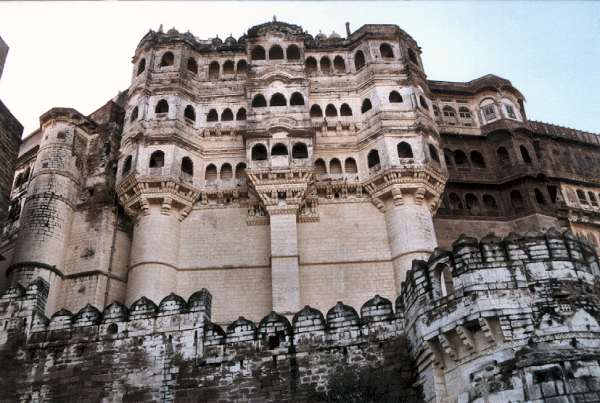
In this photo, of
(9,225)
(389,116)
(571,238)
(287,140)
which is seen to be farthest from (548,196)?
(9,225)

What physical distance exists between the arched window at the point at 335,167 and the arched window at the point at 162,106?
25.1ft

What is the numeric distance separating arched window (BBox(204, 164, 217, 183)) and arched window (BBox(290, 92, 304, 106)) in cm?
448

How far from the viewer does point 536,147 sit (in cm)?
3478

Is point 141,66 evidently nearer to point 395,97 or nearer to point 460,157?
point 395,97

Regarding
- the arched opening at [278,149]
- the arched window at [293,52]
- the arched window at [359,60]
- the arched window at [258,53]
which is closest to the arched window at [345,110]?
the arched window at [359,60]

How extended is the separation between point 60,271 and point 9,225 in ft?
18.9

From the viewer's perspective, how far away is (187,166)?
92.6 feet

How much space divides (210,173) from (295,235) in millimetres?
5403

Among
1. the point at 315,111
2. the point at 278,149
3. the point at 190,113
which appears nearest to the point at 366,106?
the point at 315,111

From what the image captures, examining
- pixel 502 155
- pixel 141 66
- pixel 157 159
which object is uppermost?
pixel 141 66

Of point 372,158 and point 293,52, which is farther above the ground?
point 293,52

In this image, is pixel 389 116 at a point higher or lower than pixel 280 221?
higher

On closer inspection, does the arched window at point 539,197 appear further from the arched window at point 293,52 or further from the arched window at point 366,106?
the arched window at point 293,52

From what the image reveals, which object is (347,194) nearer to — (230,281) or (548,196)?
(230,281)
